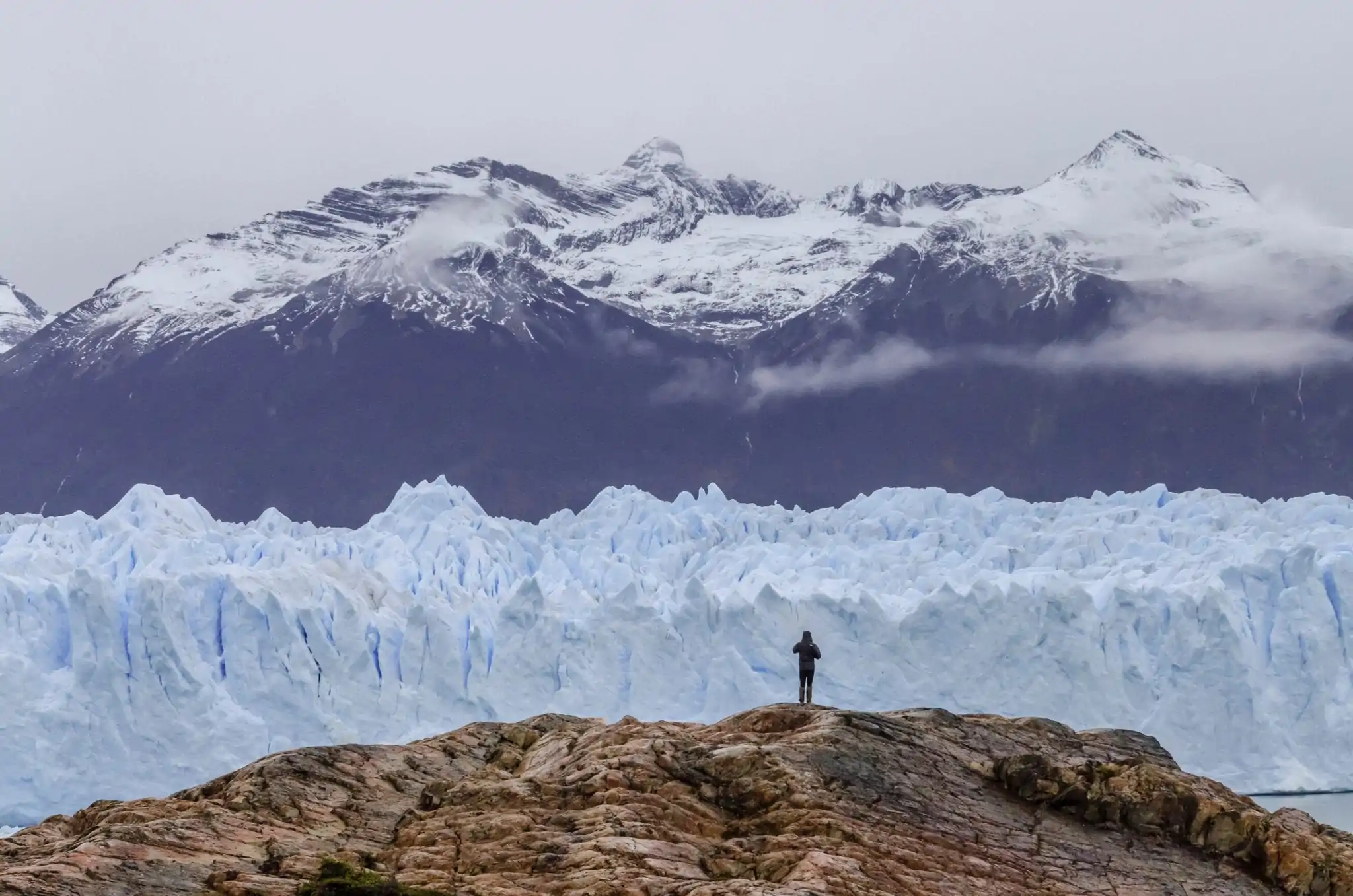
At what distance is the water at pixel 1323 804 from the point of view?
2111cm

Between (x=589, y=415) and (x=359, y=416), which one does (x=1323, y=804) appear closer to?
(x=589, y=415)

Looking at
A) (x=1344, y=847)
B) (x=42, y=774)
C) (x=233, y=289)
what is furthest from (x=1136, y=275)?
(x=1344, y=847)

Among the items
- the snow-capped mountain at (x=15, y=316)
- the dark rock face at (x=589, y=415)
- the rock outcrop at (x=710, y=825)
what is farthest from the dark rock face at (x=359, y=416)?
the rock outcrop at (x=710, y=825)

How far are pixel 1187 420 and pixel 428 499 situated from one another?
4061cm

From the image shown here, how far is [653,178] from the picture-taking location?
86.9 m

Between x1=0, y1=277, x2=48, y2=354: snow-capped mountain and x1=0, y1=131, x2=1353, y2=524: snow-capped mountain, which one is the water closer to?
x1=0, y1=131, x2=1353, y2=524: snow-capped mountain

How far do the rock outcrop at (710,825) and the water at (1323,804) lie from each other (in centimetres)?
1237

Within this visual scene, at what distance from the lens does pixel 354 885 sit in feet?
23.4

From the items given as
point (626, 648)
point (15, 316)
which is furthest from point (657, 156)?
point (626, 648)

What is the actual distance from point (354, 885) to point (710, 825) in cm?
207

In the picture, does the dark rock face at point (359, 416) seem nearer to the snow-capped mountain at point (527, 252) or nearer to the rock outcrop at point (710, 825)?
the snow-capped mountain at point (527, 252)

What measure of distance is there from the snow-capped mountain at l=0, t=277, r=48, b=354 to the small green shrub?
79.5 metres

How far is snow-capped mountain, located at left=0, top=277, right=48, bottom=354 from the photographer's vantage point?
8306 cm

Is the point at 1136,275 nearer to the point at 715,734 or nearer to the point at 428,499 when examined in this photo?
the point at 428,499
